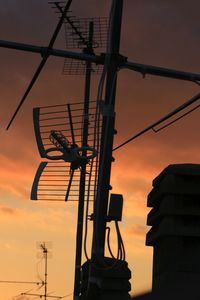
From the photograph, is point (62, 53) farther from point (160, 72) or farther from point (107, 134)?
point (107, 134)

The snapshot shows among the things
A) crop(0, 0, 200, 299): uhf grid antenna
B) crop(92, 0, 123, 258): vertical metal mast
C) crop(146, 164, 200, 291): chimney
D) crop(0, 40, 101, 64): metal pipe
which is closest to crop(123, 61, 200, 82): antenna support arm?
crop(0, 0, 200, 299): uhf grid antenna

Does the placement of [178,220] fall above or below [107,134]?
below

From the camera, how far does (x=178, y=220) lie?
21594 millimetres

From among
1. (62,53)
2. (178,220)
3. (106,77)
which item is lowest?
(178,220)

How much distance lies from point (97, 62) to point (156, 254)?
11.3 meters

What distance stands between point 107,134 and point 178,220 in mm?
9832

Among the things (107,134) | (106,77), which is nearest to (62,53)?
(106,77)

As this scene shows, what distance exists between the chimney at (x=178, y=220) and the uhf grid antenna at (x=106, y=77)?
27.2 ft

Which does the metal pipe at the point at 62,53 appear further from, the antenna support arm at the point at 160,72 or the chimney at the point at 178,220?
the chimney at the point at 178,220

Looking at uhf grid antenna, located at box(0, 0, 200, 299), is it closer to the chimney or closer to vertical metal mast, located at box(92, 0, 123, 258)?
vertical metal mast, located at box(92, 0, 123, 258)

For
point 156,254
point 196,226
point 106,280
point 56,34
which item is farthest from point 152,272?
point 56,34

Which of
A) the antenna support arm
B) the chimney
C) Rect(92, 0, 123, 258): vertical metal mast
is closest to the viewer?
Rect(92, 0, 123, 258): vertical metal mast

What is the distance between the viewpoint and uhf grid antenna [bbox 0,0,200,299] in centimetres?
1220

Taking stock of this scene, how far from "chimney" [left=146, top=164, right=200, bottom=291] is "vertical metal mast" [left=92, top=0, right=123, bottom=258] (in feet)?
28.4
